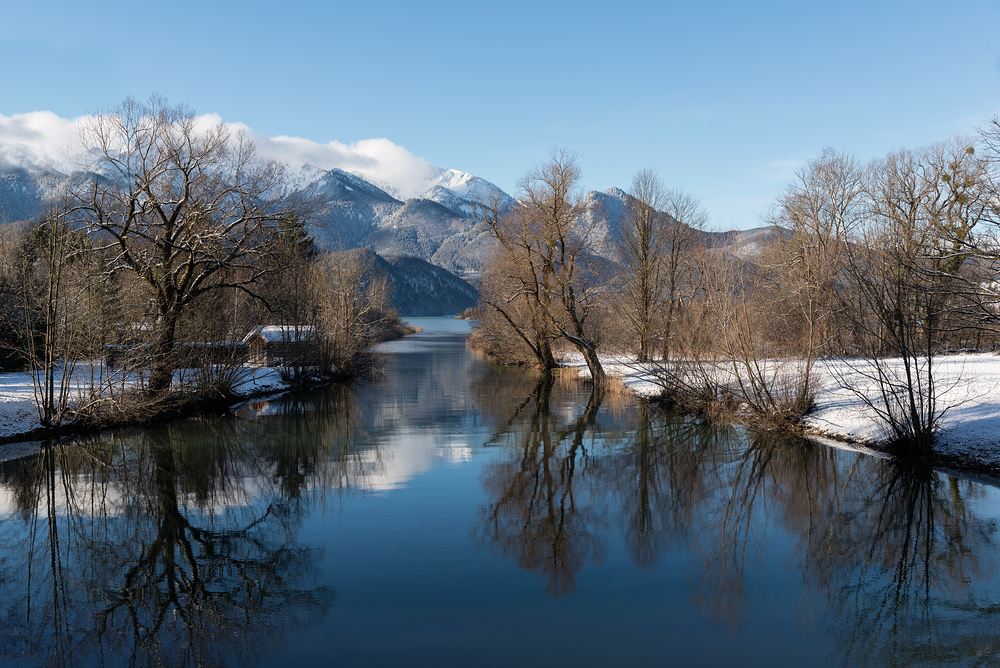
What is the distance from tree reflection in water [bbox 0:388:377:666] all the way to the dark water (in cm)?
5

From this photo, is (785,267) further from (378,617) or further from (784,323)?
(378,617)

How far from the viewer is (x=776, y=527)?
35.9 feet

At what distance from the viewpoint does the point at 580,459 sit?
16.3 m

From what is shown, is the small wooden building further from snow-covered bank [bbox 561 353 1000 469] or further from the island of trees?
snow-covered bank [bbox 561 353 1000 469]

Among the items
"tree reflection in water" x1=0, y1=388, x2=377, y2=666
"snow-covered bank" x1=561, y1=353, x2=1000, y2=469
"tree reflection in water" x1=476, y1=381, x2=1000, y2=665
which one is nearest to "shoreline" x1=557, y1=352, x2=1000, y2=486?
"snow-covered bank" x1=561, y1=353, x2=1000, y2=469

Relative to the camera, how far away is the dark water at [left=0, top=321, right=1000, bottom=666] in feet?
23.1

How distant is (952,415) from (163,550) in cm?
1879

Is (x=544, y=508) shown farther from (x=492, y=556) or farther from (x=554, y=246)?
(x=554, y=246)

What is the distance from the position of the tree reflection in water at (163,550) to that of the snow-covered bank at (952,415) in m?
13.5

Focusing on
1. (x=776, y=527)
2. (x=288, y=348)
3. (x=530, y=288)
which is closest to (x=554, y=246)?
(x=530, y=288)

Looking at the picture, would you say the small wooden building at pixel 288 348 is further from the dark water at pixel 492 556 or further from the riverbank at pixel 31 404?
the dark water at pixel 492 556

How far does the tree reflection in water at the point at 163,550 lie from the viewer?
23.5 ft

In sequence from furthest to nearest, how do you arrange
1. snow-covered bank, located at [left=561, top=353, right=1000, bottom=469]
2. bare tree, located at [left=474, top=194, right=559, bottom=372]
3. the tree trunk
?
bare tree, located at [left=474, top=194, right=559, bottom=372] → the tree trunk → snow-covered bank, located at [left=561, top=353, right=1000, bottom=469]

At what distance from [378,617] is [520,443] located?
11060 mm
